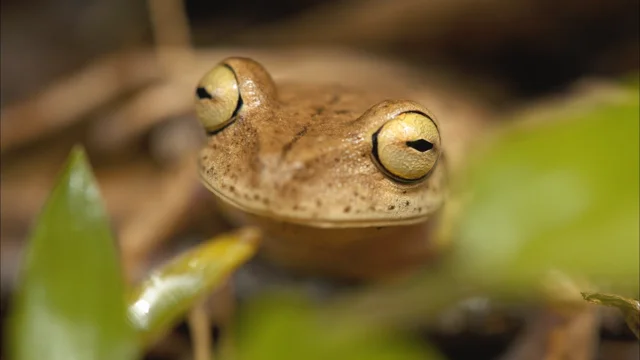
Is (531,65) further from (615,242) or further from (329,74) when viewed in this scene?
(615,242)

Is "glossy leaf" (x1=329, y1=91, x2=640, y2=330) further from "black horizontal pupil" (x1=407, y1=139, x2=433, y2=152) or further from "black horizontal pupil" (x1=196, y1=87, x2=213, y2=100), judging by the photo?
"black horizontal pupil" (x1=196, y1=87, x2=213, y2=100)

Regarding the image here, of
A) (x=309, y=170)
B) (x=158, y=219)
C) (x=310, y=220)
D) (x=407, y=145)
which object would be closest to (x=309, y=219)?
(x=310, y=220)

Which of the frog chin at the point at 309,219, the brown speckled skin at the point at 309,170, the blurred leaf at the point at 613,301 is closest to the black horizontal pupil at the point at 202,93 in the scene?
the brown speckled skin at the point at 309,170

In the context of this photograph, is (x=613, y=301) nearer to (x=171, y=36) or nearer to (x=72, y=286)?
(x=72, y=286)

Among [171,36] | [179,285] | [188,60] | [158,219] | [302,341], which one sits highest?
[171,36]

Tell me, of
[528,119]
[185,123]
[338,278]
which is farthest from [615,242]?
[185,123]

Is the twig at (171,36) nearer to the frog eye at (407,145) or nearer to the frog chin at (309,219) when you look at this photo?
the frog chin at (309,219)
